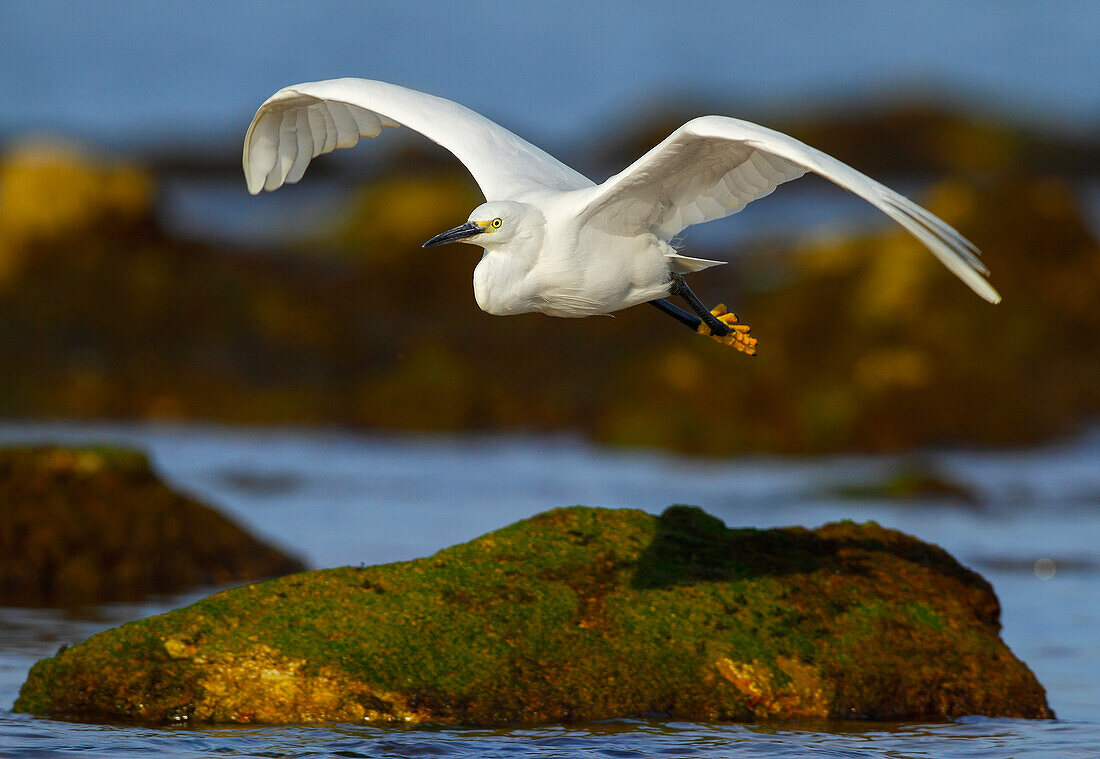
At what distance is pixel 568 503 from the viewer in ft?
51.6

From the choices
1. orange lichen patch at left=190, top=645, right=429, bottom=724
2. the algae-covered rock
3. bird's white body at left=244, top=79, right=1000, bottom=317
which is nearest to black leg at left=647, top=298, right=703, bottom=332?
bird's white body at left=244, top=79, right=1000, bottom=317

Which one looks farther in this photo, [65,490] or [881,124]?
[881,124]

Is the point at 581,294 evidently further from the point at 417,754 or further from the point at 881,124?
the point at 881,124

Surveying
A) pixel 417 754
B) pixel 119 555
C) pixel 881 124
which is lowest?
pixel 417 754

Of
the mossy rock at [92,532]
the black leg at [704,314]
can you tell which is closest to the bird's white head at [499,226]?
the black leg at [704,314]

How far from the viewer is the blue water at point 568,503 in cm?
744

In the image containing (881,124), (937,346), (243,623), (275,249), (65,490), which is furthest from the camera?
(881,124)

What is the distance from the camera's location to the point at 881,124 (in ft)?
157

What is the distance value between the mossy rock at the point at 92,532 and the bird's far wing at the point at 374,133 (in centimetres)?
251

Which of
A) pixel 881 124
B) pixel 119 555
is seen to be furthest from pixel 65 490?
pixel 881 124

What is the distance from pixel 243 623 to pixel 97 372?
13.8m

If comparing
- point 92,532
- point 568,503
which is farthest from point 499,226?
point 568,503

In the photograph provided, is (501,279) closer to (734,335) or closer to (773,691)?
(734,335)

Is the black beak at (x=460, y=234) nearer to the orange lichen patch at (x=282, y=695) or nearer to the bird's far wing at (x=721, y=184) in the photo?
the bird's far wing at (x=721, y=184)
